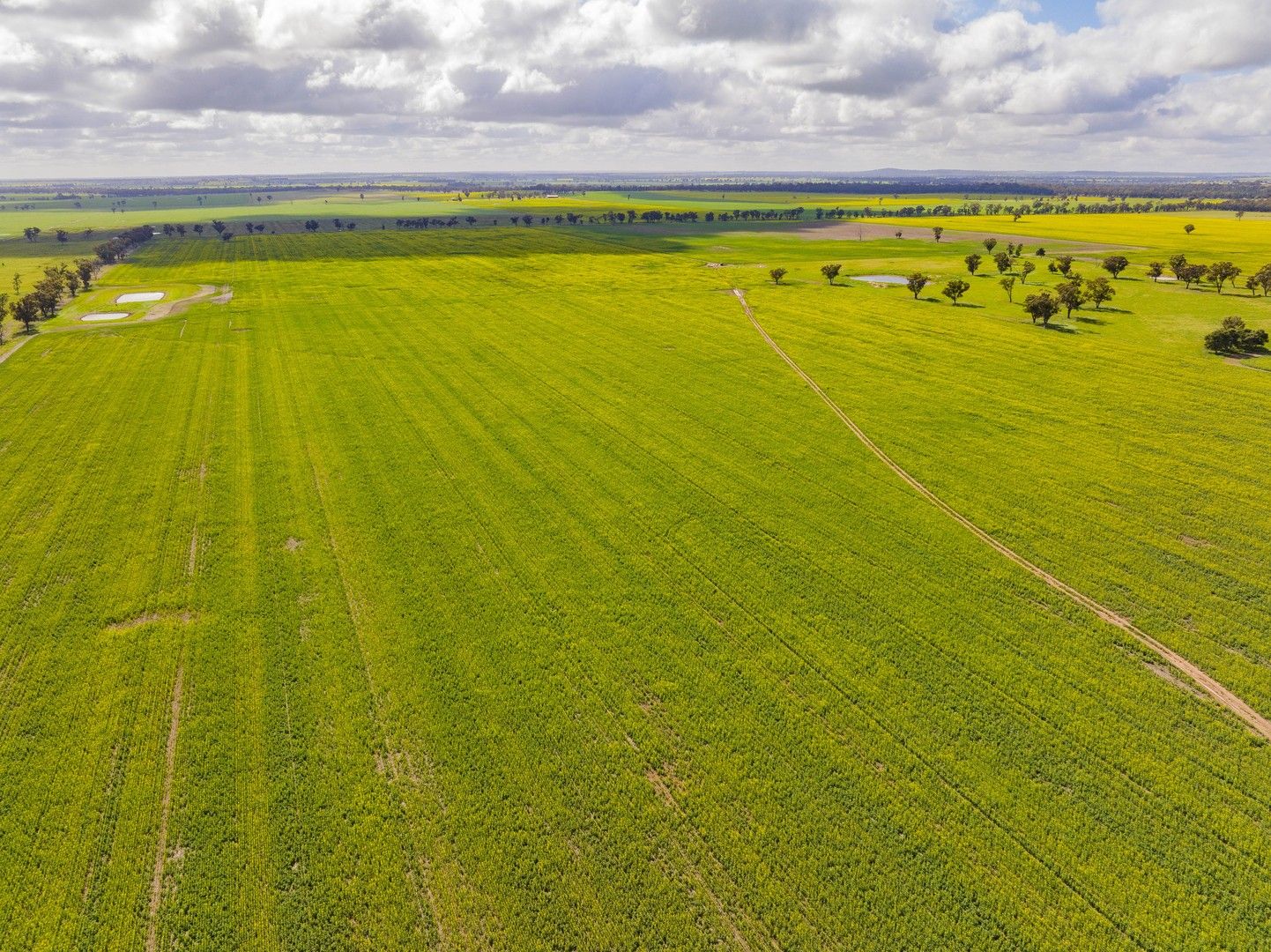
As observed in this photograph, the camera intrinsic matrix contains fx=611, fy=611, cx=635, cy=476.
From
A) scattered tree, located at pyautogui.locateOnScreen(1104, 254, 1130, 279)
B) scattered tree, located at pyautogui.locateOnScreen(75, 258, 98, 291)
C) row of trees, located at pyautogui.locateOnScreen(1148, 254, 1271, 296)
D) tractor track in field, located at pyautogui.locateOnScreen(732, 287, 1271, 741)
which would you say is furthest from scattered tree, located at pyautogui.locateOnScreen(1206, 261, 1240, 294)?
scattered tree, located at pyautogui.locateOnScreen(75, 258, 98, 291)

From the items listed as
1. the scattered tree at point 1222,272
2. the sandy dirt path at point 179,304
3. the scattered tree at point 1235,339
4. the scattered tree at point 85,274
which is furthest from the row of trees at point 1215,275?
the scattered tree at point 85,274

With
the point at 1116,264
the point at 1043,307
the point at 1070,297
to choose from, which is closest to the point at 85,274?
the point at 1043,307

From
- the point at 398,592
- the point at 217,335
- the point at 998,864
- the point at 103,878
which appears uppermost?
the point at 217,335

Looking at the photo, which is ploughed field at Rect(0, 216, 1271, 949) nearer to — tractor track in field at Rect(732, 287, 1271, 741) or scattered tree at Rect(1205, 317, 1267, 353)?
tractor track in field at Rect(732, 287, 1271, 741)

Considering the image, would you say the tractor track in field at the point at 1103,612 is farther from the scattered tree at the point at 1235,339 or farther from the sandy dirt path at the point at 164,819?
the scattered tree at the point at 1235,339

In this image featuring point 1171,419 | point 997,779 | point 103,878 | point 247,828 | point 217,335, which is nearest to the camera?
point 103,878

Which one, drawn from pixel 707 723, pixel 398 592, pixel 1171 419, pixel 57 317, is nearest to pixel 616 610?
pixel 707 723

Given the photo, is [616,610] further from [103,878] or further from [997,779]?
[103,878]
